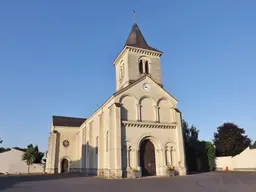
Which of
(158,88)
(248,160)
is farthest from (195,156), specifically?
(158,88)

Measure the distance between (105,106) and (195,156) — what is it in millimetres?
17867

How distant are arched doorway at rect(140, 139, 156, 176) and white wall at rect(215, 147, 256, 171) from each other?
18332mm

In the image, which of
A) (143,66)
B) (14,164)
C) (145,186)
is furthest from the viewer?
(14,164)

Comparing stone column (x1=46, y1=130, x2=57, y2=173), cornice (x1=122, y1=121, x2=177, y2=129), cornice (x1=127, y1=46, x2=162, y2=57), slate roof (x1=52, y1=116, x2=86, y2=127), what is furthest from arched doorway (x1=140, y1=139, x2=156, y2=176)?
slate roof (x1=52, y1=116, x2=86, y2=127)

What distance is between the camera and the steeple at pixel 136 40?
31.6 metres

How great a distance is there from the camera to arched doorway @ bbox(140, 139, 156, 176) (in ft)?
79.8

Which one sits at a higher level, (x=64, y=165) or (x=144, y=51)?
(x=144, y=51)

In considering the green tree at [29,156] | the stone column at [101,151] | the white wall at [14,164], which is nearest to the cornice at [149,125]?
the stone column at [101,151]

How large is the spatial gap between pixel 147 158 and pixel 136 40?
1686 cm

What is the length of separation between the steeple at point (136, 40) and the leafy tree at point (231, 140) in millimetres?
23286

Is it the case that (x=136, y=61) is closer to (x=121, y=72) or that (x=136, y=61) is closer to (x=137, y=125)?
(x=121, y=72)

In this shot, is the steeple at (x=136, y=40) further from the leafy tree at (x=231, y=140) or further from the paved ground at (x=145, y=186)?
the leafy tree at (x=231, y=140)

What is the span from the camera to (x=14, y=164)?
48.3 meters

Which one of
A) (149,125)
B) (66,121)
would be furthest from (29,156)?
(149,125)
